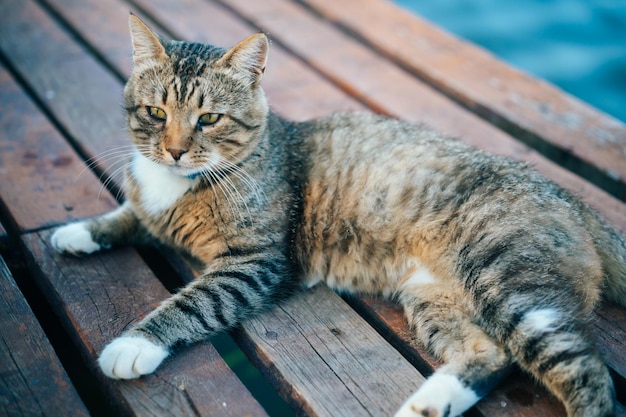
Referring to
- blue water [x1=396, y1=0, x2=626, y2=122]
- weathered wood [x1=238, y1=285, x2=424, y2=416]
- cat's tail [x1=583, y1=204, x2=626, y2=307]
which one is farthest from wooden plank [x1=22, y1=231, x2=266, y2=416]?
blue water [x1=396, y1=0, x2=626, y2=122]

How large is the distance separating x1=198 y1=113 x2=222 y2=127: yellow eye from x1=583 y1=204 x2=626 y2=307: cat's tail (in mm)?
1417

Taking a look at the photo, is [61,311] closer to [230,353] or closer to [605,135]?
[230,353]

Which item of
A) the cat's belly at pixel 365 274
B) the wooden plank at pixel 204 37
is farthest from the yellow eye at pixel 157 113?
the wooden plank at pixel 204 37

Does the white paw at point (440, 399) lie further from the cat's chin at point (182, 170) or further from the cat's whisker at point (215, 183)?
the cat's chin at point (182, 170)

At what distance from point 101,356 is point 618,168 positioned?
8.40 feet

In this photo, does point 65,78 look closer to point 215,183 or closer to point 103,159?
point 103,159

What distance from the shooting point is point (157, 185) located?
2594mm

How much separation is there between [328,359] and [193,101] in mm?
1041

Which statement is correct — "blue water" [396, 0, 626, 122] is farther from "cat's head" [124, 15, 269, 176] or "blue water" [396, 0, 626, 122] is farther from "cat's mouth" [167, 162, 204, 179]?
"cat's mouth" [167, 162, 204, 179]

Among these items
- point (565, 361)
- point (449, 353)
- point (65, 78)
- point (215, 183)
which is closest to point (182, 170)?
point (215, 183)

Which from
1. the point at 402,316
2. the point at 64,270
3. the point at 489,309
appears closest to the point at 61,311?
the point at 64,270

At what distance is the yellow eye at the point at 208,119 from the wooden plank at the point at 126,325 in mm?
625

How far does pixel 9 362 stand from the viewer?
205cm

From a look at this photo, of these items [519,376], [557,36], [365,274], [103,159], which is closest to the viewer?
[519,376]
